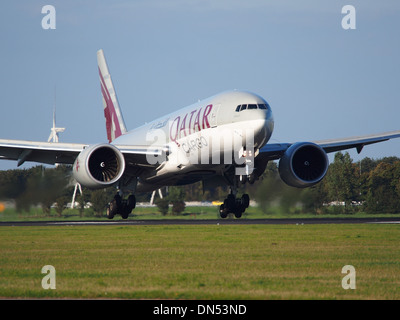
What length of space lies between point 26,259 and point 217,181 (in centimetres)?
2178

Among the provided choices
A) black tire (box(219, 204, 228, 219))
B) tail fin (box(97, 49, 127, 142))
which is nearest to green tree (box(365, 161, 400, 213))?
black tire (box(219, 204, 228, 219))

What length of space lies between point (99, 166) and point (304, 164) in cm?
1087

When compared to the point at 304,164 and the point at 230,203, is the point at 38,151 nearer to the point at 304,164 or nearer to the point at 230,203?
the point at 230,203

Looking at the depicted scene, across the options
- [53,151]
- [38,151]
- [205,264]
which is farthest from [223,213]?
[205,264]

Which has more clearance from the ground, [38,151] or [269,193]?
[38,151]

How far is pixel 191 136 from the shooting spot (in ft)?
109

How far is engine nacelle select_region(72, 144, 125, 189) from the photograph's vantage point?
32625 mm

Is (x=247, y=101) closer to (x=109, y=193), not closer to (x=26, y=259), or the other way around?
(x=26, y=259)

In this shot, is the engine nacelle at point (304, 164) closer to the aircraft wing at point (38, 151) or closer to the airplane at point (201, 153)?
the airplane at point (201, 153)

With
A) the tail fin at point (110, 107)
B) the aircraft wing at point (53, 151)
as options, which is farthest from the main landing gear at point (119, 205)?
the tail fin at point (110, 107)

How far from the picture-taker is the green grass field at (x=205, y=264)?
11.4m

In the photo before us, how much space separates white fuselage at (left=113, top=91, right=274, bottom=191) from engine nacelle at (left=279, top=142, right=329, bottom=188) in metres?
3.80

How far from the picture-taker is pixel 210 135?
31.9 metres
